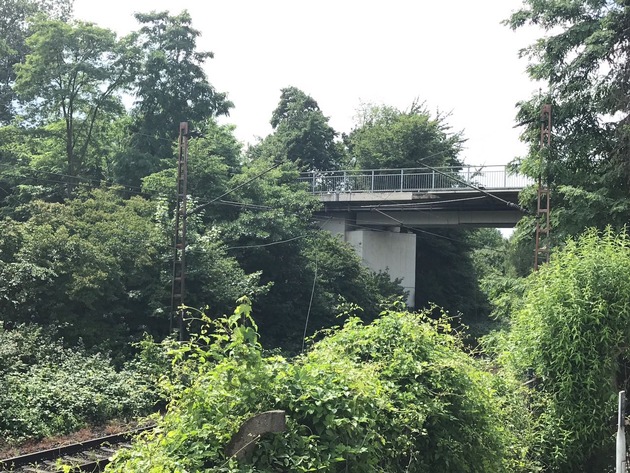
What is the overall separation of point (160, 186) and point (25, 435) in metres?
16.4

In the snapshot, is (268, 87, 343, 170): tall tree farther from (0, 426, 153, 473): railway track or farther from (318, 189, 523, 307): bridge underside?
(0, 426, 153, 473): railway track

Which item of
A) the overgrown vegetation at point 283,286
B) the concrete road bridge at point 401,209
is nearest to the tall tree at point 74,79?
the overgrown vegetation at point 283,286

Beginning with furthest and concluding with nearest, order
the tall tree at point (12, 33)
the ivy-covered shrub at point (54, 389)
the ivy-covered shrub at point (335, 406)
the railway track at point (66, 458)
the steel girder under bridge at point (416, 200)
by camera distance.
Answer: the tall tree at point (12, 33) < the steel girder under bridge at point (416, 200) < the ivy-covered shrub at point (54, 389) < the railway track at point (66, 458) < the ivy-covered shrub at point (335, 406)

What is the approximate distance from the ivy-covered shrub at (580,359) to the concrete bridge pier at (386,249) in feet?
93.1

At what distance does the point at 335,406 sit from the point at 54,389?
14.8m

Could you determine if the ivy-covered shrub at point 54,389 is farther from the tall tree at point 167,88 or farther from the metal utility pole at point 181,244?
the tall tree at point 167,88

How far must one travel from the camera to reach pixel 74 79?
1420 inches

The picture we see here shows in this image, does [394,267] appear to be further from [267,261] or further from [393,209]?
[267,261]

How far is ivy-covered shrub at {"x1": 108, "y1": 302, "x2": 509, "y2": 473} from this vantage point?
4.52 metres

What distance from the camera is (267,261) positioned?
32.0 m

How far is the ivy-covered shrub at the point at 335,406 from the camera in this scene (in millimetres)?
4516

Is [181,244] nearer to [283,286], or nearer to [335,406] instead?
[283,286]

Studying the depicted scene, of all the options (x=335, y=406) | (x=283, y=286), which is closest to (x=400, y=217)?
(x=283, y=286)

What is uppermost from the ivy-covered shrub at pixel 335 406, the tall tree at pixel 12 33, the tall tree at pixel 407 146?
the tall tree at pixel 12 33
